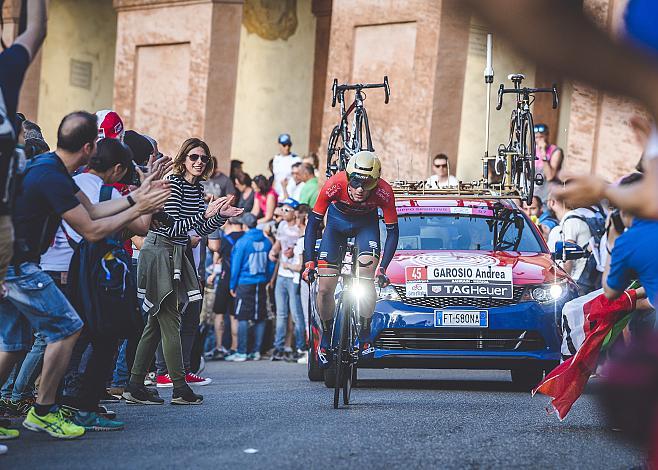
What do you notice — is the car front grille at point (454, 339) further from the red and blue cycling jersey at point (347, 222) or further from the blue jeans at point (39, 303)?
the blue jeans at point (39, 303)

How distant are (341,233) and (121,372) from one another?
236 cm

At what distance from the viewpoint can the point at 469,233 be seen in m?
14.1

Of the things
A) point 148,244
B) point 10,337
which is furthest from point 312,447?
point 148,244

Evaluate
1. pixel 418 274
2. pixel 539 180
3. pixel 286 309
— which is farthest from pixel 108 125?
pixel 286 309

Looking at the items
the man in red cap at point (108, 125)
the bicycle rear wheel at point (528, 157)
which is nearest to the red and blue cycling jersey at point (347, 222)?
the man in red cap at point (108, 125)

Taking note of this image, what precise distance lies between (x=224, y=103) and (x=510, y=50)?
23.8m

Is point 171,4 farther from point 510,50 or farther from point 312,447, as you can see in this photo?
point 510,50

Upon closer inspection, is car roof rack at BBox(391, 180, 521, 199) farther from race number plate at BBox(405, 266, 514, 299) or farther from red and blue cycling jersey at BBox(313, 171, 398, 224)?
red and blue cycling jersey at BBox(313, 171, 398, 224)

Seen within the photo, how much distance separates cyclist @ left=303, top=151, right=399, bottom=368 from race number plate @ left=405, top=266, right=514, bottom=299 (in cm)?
61

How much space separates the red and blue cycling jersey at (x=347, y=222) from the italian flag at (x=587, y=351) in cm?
299

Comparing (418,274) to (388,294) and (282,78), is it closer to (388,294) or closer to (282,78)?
(388,294)

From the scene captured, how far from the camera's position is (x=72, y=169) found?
8312 millimetres

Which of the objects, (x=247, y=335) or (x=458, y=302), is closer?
(x=458, y=302)

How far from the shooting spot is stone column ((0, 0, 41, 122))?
28.5 metres
